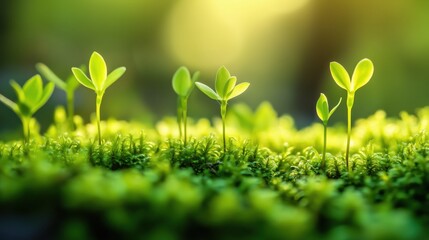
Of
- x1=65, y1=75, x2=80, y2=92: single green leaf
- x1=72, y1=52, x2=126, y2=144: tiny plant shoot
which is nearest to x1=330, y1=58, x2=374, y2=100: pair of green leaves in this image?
x1=72, y1=52, x2=126, y2=144: tiny plant shoot

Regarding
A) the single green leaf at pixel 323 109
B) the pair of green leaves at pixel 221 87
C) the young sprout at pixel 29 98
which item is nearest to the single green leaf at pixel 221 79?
the pair of green leaves at pixel 221 87

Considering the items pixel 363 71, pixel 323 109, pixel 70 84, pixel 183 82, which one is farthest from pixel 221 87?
pixel 70 84

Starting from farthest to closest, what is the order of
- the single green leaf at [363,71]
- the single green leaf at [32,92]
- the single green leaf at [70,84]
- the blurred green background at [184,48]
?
the blurred green background at [184,48] → the single green leaf at [70,84] → the single green leaf at [32,92] → the single green leaf at [363,71]

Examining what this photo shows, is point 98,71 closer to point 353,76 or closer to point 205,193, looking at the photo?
point 205,193

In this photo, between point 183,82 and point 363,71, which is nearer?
point 363,71

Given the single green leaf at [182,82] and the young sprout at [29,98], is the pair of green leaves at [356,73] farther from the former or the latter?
the young sprout at [29,98]

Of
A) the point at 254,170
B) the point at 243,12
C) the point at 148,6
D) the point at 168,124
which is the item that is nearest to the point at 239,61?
the point at 243,12
